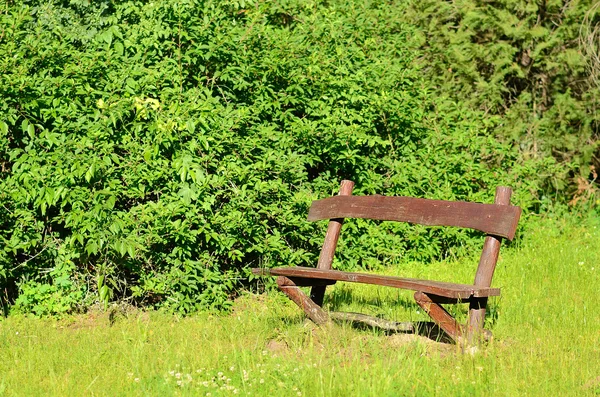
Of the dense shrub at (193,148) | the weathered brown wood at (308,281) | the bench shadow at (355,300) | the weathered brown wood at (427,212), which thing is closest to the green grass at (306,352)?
the bench shadow at (355,300)

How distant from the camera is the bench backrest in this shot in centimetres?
490

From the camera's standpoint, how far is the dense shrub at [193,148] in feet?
21.0

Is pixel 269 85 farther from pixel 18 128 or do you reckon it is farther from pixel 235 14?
pixel 18 128

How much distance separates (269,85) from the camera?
7.59 meters

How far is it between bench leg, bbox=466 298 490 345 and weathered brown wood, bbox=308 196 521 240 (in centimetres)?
43

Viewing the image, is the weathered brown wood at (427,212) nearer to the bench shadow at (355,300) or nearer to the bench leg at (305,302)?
the bench leg at (305,302)

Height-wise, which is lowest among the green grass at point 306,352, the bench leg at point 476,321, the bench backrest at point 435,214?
the green grass at point 306,352

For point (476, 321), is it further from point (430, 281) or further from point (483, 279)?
point (430, 281)

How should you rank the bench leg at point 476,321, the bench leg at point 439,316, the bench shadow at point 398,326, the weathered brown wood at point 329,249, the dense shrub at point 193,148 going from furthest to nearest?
the dense shrub at point 193,148 < the weathered brown wood at point 329,249 < the bench shadow at point 398,326 < the bench leg at point 476,321 < the bench leg at point 439,316

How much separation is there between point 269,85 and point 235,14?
889mm

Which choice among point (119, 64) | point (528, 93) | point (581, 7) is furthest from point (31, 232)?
point (581, 7)

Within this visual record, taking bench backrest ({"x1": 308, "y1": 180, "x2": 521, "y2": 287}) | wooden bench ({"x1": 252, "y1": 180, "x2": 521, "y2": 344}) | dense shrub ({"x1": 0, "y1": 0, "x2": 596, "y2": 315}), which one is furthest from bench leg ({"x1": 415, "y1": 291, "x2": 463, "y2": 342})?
dense shrub ({"x1": 0, "y1": 0, "x2": 596, "y2": 315})

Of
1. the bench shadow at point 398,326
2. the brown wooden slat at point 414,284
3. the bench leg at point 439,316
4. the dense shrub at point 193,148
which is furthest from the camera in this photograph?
the dense shrub at point 193,148

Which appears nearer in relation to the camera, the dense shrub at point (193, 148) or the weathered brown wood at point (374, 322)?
the weathered brown wood at point (374, 322)
